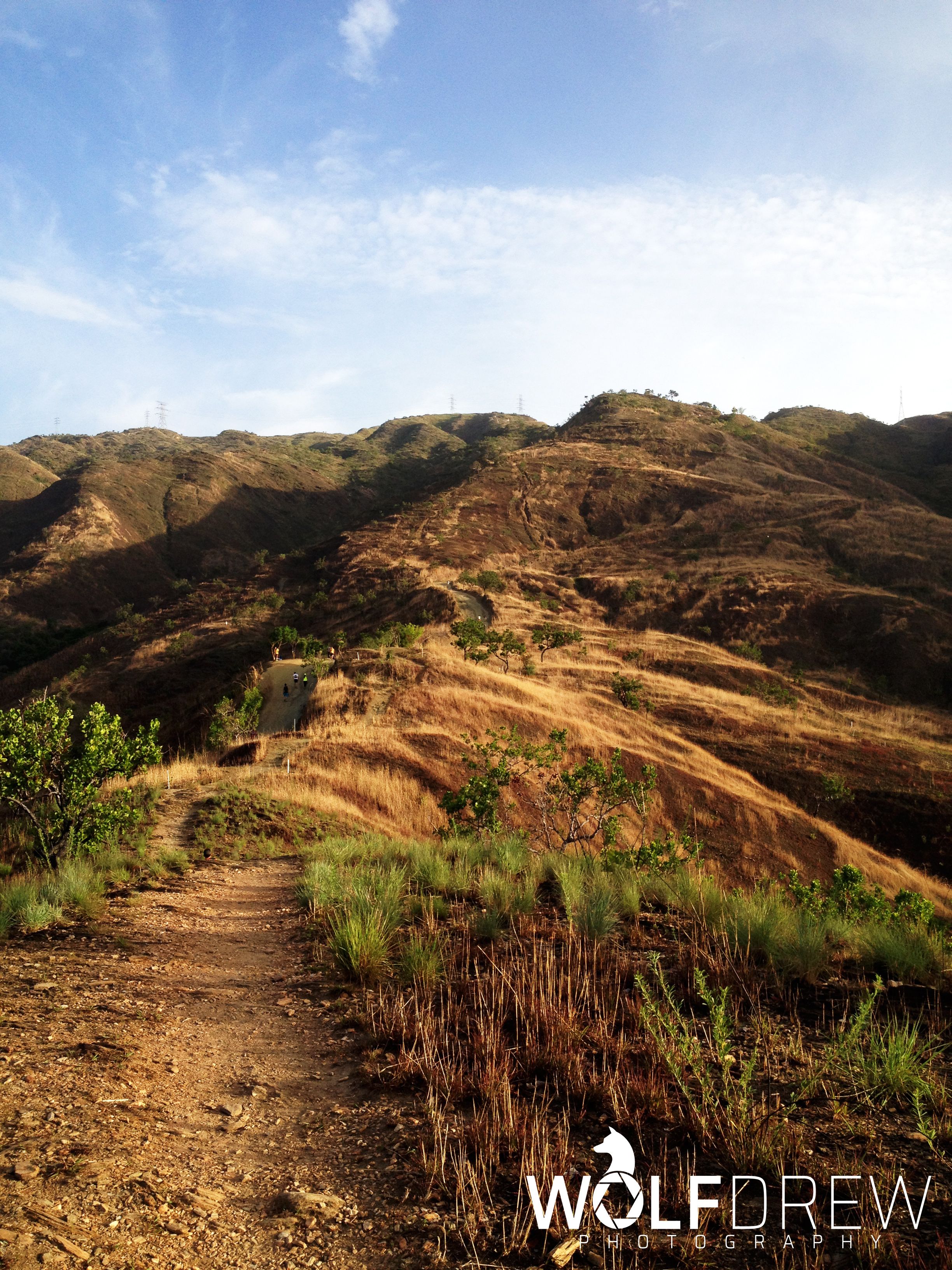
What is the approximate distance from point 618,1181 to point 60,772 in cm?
969

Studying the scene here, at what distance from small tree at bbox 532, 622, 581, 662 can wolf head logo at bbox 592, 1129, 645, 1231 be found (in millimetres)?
34936

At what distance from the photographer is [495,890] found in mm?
6973

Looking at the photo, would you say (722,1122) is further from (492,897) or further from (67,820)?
(67,820)

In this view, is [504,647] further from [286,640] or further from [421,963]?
[421,963]

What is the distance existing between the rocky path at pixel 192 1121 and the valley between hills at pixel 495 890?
23mm

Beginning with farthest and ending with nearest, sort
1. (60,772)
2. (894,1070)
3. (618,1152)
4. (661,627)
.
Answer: (661,627)
(60,772)
(894,1070)
(618,1152)

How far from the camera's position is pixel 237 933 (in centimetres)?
717

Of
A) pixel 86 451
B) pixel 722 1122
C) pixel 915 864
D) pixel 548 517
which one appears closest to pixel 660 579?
pixel 548 517

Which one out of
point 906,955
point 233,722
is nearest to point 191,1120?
point 906,955

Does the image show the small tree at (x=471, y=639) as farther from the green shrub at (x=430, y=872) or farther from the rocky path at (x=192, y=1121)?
the rocky path at (x=192, y=1121)

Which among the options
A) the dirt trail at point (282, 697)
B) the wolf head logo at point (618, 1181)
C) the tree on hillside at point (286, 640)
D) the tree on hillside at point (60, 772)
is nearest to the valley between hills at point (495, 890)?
the wolf head logo at point (618, 1181)

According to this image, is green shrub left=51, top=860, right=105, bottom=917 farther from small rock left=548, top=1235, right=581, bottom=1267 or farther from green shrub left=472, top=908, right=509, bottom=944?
small rock left=548, top=1235, right=581, bottom=1267

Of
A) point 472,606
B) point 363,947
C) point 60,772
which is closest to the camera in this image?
point 363,947

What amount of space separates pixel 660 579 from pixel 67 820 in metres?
50.9
